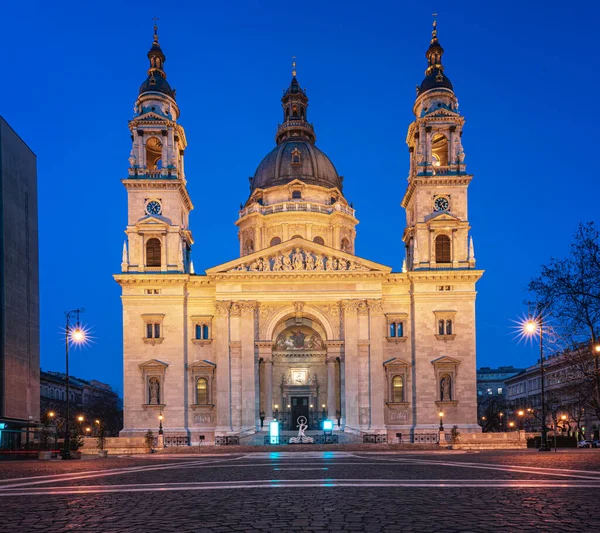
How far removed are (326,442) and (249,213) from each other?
32288 mm

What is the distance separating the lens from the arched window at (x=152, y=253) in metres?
65.8

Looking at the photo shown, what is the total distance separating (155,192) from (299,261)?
1509 cm

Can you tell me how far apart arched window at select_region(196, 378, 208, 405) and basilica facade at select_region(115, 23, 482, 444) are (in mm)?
129

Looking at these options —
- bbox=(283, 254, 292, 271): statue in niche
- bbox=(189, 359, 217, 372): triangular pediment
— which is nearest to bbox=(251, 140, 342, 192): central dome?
bbox=(283, 254, 292, 271): statue in niche

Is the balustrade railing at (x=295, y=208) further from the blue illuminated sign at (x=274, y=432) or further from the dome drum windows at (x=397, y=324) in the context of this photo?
the blue illuminated sign at (x=274, y=432)

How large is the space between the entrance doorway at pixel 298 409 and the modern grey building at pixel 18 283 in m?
24.1

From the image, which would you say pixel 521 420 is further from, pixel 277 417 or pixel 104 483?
pixel 104 483

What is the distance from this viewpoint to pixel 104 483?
62.8ft

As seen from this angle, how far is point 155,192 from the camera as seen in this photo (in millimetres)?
66188

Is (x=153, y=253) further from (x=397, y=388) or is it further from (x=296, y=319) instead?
(x=397, y=388)

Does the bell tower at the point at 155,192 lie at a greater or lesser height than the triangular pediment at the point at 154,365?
greater

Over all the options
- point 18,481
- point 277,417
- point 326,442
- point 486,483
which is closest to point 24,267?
point 277,417

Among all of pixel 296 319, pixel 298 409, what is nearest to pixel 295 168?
pixel 296 319

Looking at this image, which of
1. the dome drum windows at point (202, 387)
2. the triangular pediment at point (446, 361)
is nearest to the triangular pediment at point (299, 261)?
the dome drum windows at point (202, 387)
